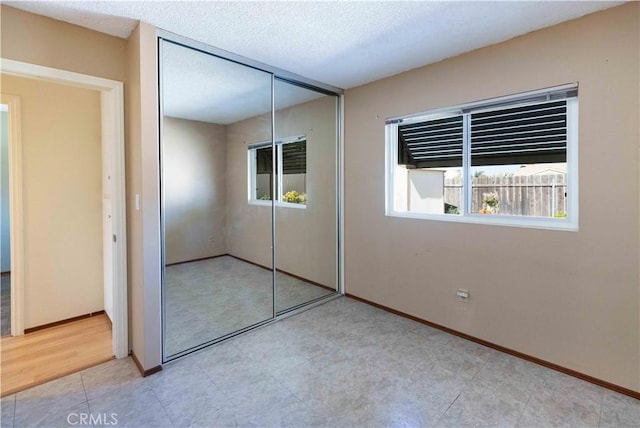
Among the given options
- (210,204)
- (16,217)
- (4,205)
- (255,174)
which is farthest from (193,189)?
(4,205)

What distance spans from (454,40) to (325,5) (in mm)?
1106

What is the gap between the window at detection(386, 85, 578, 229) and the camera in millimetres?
2334

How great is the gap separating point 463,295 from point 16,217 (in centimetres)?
401

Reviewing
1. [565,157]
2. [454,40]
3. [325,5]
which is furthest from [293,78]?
[565,157]

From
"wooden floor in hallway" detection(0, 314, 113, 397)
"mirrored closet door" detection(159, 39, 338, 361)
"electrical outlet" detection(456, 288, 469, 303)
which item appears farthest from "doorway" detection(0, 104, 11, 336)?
"electrical outlet" detection(456, 288, 469, 303)

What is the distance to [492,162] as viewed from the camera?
2680mm

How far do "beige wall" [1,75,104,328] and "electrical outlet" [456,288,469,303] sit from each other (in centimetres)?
354

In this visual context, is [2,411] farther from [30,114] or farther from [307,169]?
[307,169]

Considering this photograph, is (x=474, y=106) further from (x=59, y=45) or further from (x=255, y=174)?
(x=59, y=45)

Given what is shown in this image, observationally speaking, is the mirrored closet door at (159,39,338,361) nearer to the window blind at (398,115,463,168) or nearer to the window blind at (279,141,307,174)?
the window blind at (279,141,307,174)

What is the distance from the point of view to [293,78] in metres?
3.22

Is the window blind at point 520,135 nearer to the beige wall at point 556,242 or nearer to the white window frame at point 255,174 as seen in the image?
the beige wall at point 556,242

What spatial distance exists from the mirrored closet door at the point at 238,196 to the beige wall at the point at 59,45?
1.26ft

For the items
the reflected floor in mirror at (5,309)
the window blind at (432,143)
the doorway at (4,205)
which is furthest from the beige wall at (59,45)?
the doorway at (4,205)
